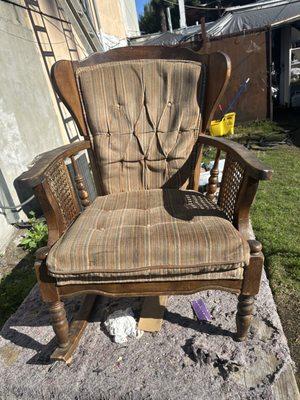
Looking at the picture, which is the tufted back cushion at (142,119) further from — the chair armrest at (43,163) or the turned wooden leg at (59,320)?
the turned wooden leg at (59,320)

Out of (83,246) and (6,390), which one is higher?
(83,246)

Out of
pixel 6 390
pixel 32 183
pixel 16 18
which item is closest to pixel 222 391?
pixel 6 390

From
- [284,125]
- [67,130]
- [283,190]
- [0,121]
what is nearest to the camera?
[0,121]

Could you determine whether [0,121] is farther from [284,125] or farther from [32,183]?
[284,125]

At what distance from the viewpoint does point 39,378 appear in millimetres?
1422

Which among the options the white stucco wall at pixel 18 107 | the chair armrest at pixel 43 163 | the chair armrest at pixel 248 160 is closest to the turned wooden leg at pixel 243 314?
the chair armrest at pixel 248 160

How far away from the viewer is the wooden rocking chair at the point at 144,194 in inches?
46.8

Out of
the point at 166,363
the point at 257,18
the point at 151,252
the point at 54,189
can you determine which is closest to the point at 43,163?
the point at 54,189

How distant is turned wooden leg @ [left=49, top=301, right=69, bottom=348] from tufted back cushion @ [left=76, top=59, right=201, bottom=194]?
77 centimetres

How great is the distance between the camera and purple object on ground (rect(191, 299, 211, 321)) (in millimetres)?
1638

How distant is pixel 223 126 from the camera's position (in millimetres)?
5559

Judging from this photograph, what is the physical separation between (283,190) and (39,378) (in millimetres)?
2619

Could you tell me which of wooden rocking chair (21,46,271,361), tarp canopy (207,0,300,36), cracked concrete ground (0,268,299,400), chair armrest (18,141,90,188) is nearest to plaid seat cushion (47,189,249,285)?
wooden rocking chair (21,46,271,361)

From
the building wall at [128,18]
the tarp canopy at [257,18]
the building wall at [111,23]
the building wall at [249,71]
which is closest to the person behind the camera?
the building wall at [249,71]
